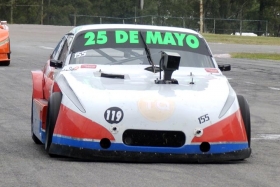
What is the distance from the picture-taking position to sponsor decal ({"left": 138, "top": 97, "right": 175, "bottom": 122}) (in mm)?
7383

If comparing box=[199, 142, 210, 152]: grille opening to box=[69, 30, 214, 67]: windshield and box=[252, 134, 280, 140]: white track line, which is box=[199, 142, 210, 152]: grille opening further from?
box=[252, 134, 280, 140]: white track line

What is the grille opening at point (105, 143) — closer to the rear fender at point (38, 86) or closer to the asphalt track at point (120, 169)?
the asphalt track at point (120, 169)

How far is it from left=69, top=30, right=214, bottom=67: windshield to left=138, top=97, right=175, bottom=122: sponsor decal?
1374mm

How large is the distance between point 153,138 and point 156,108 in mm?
265

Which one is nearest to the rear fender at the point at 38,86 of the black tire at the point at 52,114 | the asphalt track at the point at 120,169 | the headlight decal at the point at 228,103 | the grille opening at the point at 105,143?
the asphalt track at the point at 120,169

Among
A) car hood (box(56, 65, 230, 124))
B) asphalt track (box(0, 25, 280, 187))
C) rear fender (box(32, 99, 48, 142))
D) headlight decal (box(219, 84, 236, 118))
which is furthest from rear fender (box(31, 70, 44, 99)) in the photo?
headlight decal (box(219, 84, 236, 118))

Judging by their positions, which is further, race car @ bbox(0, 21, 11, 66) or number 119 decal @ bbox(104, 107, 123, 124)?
race car @ bbox(0, 21, 11, 66)

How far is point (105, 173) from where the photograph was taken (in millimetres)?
6859

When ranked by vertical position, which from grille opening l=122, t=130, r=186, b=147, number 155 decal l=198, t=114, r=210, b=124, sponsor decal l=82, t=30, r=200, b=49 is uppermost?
sponsor decal l=82, t=30, r=200, b=49

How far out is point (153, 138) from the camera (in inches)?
292

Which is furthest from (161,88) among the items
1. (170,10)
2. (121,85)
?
(170,10)

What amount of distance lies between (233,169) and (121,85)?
1.33 meters

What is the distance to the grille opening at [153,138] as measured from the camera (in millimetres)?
7414

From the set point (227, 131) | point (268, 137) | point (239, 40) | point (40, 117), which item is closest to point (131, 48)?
point (40, 117)
